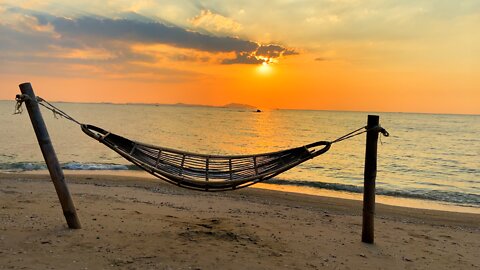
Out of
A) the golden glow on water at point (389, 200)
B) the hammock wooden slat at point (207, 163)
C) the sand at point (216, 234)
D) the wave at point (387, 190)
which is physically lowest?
the golden glow on water at point (389, 200)

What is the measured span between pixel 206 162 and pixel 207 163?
0.04 m

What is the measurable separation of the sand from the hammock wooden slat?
0.79m

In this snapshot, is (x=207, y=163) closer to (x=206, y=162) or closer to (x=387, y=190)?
(x=206, y=162)

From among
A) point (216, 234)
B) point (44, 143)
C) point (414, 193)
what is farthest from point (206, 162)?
point (414, 193)

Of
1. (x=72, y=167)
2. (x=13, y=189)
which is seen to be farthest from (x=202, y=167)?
(x=72, y=167)

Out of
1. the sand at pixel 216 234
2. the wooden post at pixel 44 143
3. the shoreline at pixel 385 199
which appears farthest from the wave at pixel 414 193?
the wooden post at pixel 44 143

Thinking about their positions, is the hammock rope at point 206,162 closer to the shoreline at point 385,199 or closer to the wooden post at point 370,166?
the wooden post at point 370,166

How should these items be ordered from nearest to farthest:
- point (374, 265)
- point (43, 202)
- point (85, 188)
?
point (374, 265)
point (43, 202)
point (85, 188)

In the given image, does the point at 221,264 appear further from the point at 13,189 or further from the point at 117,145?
the point at 13,189

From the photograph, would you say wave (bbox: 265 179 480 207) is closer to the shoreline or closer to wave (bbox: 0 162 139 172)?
the shoreline

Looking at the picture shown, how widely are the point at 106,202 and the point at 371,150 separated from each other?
16.7 feet

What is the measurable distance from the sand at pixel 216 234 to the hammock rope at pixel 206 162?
793 mm

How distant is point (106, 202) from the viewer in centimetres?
717

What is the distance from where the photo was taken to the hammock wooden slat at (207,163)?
16.5 ft
